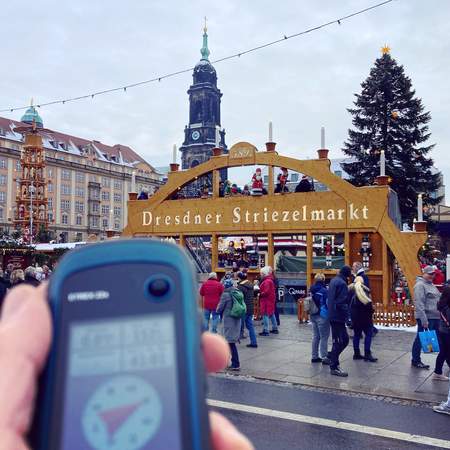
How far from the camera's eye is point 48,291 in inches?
60.4

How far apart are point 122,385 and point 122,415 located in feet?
0.30

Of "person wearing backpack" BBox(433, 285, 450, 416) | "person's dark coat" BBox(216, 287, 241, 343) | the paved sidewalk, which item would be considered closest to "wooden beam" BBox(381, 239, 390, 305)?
the paved sidewalk

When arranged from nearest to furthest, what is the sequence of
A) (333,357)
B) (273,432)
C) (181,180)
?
(273,432) < (333,357) < (181,180)

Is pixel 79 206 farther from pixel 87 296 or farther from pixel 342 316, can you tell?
pixel 87 296

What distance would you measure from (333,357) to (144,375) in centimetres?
811

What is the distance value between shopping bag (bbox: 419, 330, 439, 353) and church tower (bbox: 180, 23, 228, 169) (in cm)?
8184

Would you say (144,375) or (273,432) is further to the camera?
(273,432)

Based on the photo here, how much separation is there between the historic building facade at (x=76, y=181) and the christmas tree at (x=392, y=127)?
4298 centimetres

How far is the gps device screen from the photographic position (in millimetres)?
1409

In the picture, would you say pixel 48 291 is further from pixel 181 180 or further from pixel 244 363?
pixel 181 180

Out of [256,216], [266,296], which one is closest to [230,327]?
[266,296]

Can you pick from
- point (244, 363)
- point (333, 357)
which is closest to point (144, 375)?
point (333, 357)

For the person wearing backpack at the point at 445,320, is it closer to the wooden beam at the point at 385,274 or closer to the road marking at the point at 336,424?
the road marking at the point at 336,424

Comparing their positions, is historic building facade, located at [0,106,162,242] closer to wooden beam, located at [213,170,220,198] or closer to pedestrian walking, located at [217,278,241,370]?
wooden beam, located at [213,170,220,198]
